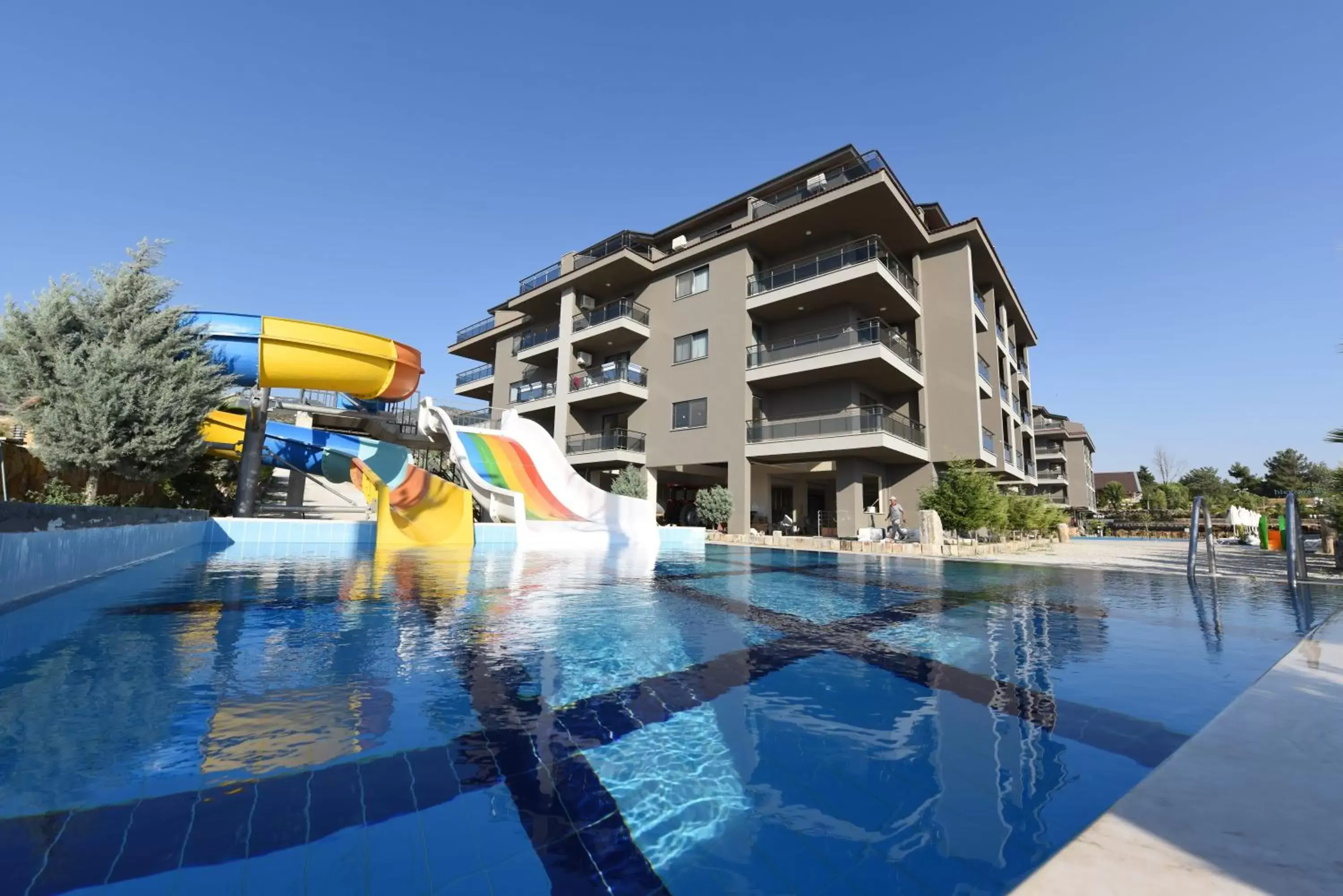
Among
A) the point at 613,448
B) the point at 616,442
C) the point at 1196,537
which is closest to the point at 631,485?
the point at 613,448

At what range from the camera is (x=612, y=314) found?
2667 cm

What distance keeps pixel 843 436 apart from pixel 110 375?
62.9 feet

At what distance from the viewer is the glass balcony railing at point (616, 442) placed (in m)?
26.1

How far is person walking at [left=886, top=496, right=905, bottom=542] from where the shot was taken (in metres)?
19.7

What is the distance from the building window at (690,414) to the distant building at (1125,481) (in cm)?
6932

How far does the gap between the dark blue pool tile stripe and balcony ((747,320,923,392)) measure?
1883cm

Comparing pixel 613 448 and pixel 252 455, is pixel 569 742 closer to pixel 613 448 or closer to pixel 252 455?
pixel 252 455

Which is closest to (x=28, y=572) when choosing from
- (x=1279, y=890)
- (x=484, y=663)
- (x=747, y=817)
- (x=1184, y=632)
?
(x=484, y=663)

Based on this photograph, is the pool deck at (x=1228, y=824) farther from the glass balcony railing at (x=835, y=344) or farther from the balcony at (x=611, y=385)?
the balcony at (x=611, y=385)

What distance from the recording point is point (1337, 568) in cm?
1202

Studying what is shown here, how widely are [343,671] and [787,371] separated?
1960 centimetres

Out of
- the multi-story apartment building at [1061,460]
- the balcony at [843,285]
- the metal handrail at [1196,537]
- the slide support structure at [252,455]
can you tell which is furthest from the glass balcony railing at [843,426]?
the multi-story apartment building at [1061,460]

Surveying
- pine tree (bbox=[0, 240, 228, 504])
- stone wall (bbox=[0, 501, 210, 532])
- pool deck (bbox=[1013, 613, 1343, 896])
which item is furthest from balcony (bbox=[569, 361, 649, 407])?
pool deck (bbox=[1013, 613, 1343, 896])

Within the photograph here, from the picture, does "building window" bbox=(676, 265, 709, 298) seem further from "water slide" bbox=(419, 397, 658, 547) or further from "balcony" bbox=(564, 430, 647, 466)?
"water slide" bbox=(419, 397, 658, 547)
